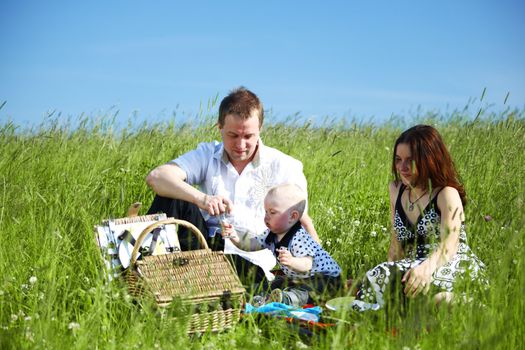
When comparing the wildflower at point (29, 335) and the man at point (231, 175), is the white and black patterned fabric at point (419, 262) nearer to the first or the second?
the man at point (231, 175)

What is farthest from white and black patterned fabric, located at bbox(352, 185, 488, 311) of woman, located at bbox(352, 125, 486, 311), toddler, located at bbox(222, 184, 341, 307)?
toddler, located at bbox(222, 184, 341, 307)

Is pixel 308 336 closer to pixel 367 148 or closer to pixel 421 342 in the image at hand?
pixel 421 342

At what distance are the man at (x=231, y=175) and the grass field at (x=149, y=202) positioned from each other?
0.40 metres

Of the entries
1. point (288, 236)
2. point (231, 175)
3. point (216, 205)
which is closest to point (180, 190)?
point (216, 205)

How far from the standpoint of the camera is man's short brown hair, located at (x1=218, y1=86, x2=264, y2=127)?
462 centimetres

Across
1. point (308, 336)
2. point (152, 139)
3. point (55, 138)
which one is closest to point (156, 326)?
point (308, 336)

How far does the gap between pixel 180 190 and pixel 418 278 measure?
1762mm

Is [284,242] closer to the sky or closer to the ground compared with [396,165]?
closer to the ground

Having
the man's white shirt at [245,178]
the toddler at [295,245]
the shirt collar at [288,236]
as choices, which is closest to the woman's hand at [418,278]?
the toddler at [295,245]

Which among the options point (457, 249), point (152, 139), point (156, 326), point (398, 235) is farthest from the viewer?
point (152, 139)

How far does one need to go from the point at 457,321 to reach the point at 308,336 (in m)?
0.83

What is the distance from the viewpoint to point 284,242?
15.1 feet

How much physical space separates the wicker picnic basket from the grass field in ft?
0.30

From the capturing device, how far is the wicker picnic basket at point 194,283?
12.1 ft
